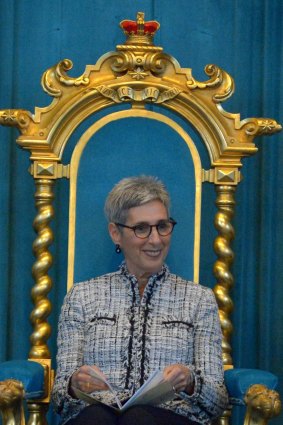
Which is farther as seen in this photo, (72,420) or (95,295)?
(95,295)

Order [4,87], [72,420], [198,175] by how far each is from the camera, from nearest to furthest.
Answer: [72,420] < [198,175] < [4,87]

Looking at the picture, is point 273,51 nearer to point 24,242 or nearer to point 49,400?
point 24,242

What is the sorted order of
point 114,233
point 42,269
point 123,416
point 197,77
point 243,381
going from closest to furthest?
point 123,416 < point 243,381 < point 114,233 < point 42,269 < point 197,77

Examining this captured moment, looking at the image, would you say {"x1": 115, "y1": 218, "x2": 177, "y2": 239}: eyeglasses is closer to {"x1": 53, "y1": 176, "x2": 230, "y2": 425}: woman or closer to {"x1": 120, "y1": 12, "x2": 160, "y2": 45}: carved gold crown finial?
{"x1": 53, "y1": 176, "x2": 230, "y2": 425}: woman

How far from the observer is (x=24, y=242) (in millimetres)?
4211

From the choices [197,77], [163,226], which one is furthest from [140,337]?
[197,77]

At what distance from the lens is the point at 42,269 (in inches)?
149

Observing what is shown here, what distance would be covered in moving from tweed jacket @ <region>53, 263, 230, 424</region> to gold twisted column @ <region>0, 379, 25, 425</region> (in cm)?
13

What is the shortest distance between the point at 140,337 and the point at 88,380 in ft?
0.85

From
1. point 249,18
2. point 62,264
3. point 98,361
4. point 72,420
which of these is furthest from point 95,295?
point 249,18

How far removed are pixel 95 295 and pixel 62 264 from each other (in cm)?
76

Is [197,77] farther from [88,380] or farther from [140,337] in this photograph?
[88,380]

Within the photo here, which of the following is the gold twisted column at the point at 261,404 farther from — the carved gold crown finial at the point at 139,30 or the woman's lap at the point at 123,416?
the carved gold crown finial at the point at 139,30

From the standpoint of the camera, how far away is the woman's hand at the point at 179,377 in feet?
10.3
